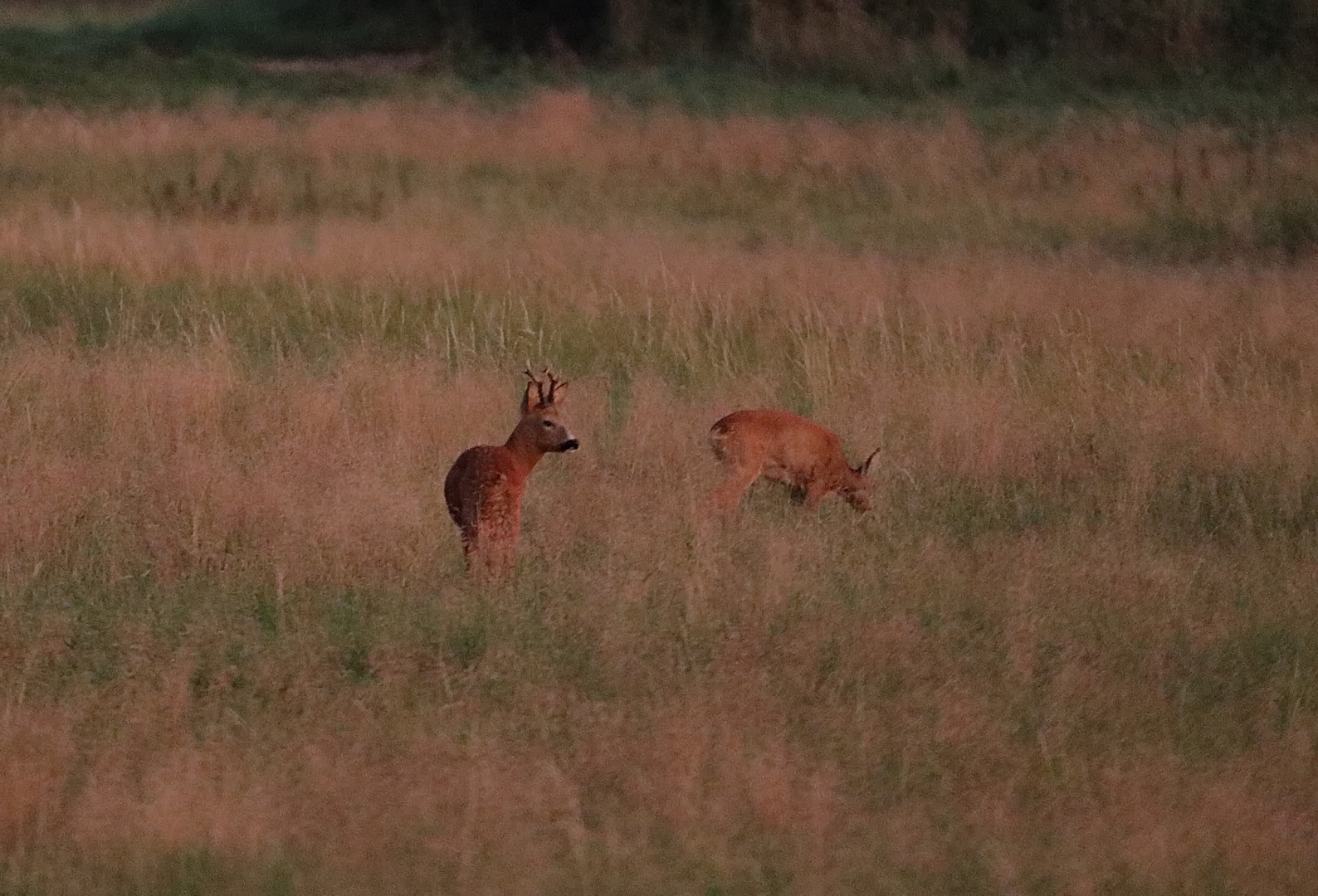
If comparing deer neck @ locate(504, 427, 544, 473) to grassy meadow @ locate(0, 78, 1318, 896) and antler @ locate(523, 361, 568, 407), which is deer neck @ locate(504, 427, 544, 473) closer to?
antler @ locate(523, 361, 568, 407)

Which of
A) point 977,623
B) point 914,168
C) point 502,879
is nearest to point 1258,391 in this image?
point 977,623

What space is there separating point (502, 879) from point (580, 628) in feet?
6.29

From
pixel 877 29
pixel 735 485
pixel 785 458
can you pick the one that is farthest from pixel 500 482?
pixel 877 29

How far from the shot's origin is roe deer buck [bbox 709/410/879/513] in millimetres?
9523

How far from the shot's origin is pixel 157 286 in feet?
46.2

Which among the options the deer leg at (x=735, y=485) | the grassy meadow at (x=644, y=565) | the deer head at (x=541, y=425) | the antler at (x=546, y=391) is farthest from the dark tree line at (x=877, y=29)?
the deer head at (x=541, y=425)

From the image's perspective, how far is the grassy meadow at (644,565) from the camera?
233 inches

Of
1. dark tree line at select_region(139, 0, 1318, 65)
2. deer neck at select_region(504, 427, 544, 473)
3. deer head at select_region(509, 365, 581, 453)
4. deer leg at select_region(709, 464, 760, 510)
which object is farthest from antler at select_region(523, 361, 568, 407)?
dark tree line at select_region(139, 0, 1318, 65)

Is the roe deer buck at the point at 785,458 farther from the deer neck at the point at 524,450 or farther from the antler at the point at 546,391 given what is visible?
the deer neck at the point at 524,450

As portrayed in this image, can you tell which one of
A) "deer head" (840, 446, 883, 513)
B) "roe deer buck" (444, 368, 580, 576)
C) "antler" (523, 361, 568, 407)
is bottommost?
"deer head" (840, 446, 883, 513)

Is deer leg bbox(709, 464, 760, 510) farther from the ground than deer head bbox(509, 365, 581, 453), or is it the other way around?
deer head bbox(509, 365, 581, 453)

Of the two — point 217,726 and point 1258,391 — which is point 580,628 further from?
point 1258,391

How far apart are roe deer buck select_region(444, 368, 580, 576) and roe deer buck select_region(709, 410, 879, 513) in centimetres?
118

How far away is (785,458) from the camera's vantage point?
966cm
